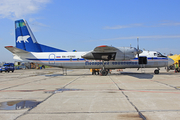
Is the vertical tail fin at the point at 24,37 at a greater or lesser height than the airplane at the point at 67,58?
greater

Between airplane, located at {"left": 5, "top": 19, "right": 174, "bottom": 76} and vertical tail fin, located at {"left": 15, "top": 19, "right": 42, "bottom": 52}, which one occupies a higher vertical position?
vertical tail fin, located at {"left": 15, "top": 19, "right": 42, "bottom": 52}

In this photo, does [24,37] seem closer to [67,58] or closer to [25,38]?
[25,38]

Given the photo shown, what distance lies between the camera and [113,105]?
6605 millimetres

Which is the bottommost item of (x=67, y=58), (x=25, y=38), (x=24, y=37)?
(x=67, y=58)

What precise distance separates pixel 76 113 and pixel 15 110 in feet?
8.01

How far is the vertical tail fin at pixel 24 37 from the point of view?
917 inches

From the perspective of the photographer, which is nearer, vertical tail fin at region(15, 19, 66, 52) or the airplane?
the airplane

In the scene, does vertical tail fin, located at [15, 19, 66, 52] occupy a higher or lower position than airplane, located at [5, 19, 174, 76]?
higher

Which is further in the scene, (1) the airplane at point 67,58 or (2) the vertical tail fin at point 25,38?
(2) the vertical tail fin at point 25,38

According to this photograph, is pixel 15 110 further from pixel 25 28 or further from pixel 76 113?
pixel 25 28

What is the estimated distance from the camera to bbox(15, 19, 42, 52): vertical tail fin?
917 inches

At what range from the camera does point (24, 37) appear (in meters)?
23.4

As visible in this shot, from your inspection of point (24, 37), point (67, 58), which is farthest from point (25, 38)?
point (67, 58)

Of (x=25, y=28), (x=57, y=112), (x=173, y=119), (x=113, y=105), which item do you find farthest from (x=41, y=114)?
(x=25, y=28)
